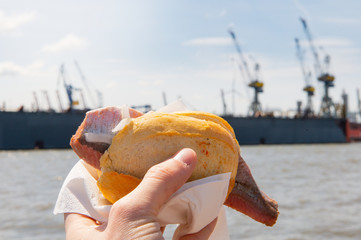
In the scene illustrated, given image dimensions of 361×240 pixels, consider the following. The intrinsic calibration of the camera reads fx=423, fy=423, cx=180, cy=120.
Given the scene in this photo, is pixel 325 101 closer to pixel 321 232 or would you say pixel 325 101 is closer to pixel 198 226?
pixel 321 232

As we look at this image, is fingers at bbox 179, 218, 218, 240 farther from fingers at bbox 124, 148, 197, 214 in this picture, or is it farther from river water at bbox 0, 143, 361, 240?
river water at bbox 0, 143, 361, 240

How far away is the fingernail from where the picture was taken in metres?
1.19

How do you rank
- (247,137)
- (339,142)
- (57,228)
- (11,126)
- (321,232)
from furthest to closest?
(339,142) → (247,137) → (11,126) → (57,228) → (321,232)

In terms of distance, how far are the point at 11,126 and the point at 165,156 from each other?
173ft

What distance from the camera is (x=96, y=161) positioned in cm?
140

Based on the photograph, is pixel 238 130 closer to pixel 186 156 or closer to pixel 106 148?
pixel 106 148

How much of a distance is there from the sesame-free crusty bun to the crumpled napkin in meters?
0.05

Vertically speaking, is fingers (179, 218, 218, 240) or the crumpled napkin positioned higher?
→ the crumpled napkin

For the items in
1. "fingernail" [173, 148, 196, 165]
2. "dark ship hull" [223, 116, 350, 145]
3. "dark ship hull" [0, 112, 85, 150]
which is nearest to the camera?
"fingernail" [173, 148, 196, 165]

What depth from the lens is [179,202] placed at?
4.03ft

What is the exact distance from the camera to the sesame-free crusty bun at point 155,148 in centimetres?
128

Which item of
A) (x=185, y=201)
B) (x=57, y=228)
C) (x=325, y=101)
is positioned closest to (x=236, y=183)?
(x=185, y=201)

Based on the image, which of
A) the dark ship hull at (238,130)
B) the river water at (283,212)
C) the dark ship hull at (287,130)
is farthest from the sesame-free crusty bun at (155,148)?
the dark ship hull at (287,130)

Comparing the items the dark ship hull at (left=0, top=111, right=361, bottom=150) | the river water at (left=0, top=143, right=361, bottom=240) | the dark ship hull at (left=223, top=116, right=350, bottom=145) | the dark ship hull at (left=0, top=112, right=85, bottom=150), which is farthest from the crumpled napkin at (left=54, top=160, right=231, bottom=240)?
the dark ship hull at (left=223, top=116, right=350, bottom=145)
